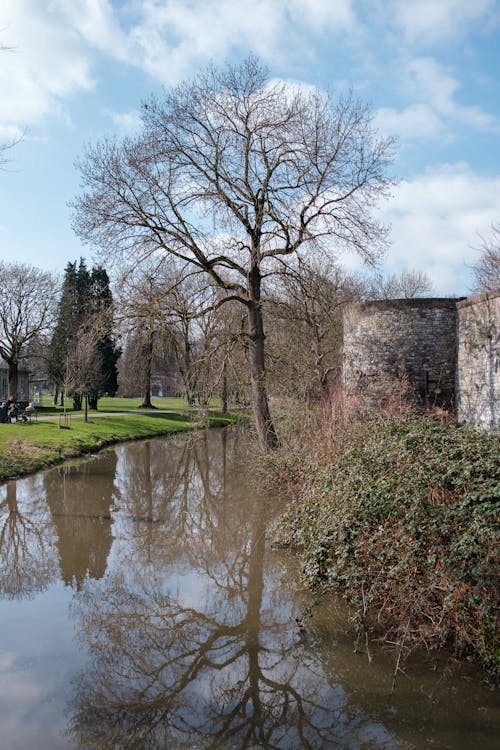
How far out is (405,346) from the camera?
13.5m

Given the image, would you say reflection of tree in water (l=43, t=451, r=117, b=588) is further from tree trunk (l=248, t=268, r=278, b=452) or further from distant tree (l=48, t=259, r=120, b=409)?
distant tree (l=48, t=259, r=120, b=409)

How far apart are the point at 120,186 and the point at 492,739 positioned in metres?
13.0

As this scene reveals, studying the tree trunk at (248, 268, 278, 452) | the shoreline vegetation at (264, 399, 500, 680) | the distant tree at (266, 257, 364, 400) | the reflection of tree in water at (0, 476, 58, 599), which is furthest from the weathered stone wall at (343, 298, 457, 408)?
the reflection of tree in water at (0, 476, 58, 599)

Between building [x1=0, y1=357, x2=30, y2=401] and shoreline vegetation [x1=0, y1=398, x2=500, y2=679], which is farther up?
building [x1=0, y1=357, x2=30, y2=401]

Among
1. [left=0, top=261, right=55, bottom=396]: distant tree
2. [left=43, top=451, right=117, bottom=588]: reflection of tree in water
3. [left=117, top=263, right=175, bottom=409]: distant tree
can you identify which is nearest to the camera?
[left=43, top=451, right=117, bottom=588]: reflection of tree in water

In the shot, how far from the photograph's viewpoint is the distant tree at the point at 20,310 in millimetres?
37250

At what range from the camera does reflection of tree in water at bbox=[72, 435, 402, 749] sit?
4.93 metres

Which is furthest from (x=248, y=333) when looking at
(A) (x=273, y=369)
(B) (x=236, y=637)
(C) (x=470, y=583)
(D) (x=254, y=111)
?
(C) (x=470, y=583)

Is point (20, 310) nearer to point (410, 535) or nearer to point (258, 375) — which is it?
point (258, 375)

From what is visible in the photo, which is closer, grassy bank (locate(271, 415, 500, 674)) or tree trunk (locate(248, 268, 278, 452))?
grassy bank (locate(271, 415, 500, 674))

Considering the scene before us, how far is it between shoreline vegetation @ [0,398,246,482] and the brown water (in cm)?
532

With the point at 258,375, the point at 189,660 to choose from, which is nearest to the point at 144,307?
the point at 258,375

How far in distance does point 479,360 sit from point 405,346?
2.09 meters

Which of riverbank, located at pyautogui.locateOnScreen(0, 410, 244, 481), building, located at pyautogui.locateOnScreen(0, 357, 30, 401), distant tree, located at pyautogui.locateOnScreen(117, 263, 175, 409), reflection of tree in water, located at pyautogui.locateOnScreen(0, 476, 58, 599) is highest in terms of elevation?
distant tree, located at pyautogui.locateOnScreen(117, 263, 175, 409)
